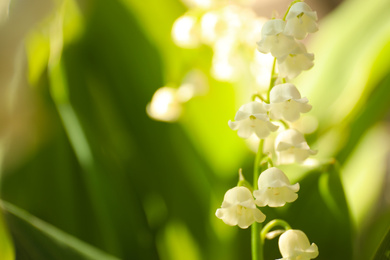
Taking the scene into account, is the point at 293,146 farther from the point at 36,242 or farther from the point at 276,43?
the point at 36,242

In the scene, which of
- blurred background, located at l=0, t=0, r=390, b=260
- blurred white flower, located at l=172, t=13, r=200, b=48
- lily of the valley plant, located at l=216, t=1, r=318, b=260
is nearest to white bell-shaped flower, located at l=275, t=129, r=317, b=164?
lily of the valley plant, located at l=216, t=1, r=318, b=260

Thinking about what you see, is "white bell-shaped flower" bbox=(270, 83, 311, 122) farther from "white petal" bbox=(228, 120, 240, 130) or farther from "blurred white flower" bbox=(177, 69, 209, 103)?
"blurred white flower" bbox=(177, 69, 209, 103)

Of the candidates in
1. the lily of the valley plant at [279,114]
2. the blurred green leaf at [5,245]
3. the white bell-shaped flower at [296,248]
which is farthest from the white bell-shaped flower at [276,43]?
the blurred green leaf at [5,245]

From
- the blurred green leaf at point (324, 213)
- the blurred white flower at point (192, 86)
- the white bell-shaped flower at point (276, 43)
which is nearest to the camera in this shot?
the white bell-shaped flower at point (276, 43)

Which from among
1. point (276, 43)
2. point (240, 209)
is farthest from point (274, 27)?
point (240, 209)

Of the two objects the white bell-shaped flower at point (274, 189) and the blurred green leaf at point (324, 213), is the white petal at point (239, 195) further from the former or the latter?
the blurred green leaf at point (324, 213)

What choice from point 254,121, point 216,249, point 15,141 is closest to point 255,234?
point 254,121

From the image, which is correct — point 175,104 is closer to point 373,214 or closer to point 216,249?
point 216,249
